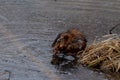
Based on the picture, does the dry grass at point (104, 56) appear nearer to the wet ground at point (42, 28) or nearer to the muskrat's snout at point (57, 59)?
the wet ground at point (42, 28)

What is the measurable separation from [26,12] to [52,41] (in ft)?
10.2

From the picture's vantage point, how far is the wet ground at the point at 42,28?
28.2 ft

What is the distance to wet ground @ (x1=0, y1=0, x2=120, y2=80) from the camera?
8.59 m

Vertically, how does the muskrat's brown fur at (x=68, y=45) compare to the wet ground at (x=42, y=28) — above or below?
above

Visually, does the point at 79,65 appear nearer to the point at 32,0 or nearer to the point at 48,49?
the point at 48,49

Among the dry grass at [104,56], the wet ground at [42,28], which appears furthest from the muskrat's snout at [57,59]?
the dry grass at [104,56]

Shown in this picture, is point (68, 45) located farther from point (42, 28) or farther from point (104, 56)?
point (42, 28)

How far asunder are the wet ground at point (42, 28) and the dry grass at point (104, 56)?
0.92 feet

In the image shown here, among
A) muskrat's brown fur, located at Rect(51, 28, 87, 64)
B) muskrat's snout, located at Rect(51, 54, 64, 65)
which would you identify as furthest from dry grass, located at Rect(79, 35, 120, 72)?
muskrat's snout, located at Rect(51, 54, 64, 65)

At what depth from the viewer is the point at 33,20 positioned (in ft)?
40.5

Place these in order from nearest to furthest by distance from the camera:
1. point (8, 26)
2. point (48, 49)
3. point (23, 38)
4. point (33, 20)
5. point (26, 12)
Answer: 1. point (48, 49)
2. point (23, 38)
3. point (8, 26)
4. point (33, 20)
5. point (26, 12)

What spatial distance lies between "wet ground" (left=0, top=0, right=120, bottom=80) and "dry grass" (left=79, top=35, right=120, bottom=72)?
11.0 inches

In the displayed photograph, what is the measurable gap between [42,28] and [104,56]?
2.85 m

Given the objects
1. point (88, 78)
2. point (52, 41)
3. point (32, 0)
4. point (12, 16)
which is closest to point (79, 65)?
point (88, 78)
